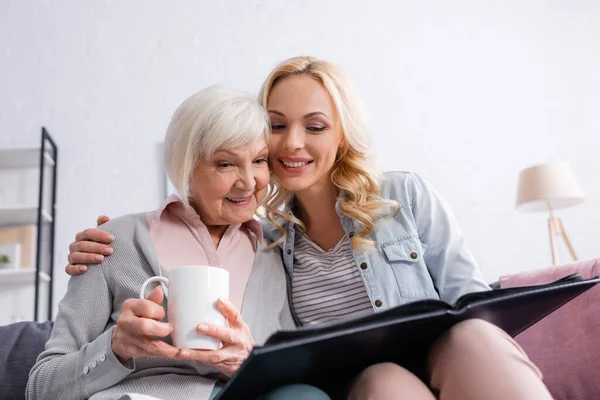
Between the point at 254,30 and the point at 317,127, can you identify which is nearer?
the point at 317,127

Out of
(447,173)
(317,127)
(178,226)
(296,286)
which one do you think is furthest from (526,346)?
A: (447,173)

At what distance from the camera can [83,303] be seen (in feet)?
3.92

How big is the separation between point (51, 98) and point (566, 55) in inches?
119

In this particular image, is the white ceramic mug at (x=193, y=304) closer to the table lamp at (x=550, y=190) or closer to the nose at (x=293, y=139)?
the nose at (x=293, y=139)

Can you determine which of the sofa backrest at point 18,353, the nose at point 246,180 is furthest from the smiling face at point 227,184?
the sofa backrest at point 18,353

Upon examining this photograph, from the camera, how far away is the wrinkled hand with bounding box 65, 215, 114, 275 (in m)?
1.22

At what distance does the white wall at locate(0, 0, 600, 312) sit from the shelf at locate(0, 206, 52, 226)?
0.47ft

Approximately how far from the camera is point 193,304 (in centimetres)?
96

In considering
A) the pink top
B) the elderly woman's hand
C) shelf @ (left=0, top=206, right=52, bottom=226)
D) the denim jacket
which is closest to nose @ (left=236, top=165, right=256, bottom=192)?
the pink top

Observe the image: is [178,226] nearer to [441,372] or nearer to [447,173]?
[441,372]

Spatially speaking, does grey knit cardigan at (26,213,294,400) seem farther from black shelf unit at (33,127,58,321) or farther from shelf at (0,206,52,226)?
shelf at (0,206,52,226)

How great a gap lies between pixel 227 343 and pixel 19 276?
264 cm

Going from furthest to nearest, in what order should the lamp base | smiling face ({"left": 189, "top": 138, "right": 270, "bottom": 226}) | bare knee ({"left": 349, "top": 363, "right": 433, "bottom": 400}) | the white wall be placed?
1. the white wall
2. the lamp base
3. smiling face ({"left": 189, "top": 138, "right": 270, "bottom": 226})
4. bare knee ({"left": 349, "top": 363, "right": 433, "bottom": 400})

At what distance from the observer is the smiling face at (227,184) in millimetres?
1333
